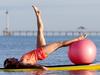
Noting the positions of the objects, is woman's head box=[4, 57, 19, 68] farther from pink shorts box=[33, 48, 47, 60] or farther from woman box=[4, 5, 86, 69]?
pink shorts box=[33, 48, 47, 60]

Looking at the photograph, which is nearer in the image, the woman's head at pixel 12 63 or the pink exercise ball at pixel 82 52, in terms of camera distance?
the woman's head at pixel 12 63

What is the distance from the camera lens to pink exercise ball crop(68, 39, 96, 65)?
17.5 m

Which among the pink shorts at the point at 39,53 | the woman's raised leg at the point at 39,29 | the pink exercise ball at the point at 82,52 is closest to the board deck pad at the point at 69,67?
the pink exercise ball at the point at 82,52

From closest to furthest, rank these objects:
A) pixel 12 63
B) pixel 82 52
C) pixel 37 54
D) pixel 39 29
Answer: pixel 12 63
pixel 37 54
pixel 82 52
pixel 39 29

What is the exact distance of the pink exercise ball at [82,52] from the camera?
57.5ft

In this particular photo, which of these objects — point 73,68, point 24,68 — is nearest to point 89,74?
point 73,68

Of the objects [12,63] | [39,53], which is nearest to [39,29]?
[39,53]

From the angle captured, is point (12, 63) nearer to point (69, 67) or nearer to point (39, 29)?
point (39, 29)

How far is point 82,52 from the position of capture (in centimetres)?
1753

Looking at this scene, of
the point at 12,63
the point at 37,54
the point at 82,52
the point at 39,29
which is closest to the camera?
the point at 12,63

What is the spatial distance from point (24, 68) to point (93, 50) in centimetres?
230

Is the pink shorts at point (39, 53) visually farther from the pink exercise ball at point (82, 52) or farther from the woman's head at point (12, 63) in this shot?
the pink exercise ball at point (82, 52)

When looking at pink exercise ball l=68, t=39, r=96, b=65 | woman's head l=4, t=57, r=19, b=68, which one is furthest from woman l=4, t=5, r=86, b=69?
pink exercise ball l=68, t=39, r=96, b=65

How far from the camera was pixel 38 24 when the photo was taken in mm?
17984
